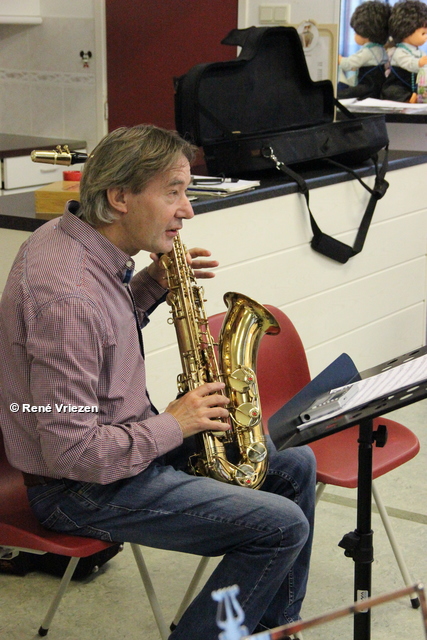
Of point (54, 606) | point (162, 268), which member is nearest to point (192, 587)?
point (54, 606)

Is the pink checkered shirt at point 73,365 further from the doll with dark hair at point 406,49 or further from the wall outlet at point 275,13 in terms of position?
the doll with dark hair at point 406,49

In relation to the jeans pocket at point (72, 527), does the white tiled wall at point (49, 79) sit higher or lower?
higher

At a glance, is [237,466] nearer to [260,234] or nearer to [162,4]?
[260,234]

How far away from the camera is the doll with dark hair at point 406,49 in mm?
4027

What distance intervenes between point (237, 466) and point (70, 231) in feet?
1.92

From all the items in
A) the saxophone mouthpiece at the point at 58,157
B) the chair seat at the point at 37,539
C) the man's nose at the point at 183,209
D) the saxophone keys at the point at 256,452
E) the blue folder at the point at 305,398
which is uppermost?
the saxophone mouthpiece at the point at 58,157

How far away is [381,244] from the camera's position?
3.48 meters

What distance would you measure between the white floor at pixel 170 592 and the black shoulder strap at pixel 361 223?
38.6 inches

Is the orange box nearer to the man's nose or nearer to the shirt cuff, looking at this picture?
the man's nose

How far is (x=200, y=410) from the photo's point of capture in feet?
5.28

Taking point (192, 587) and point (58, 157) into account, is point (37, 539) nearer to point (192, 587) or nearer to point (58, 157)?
point (192, 587)

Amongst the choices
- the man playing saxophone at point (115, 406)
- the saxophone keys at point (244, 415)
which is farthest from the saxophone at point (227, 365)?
the man playing saxophone at point (115, 406)

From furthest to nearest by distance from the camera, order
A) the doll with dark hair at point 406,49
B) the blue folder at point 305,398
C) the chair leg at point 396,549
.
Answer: the doll with dark hair at point 406,49 → the chair leg at point 396,549 → the blue folder at point 305,398

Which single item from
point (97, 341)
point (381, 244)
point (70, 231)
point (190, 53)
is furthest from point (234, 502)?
point (190, 53)
